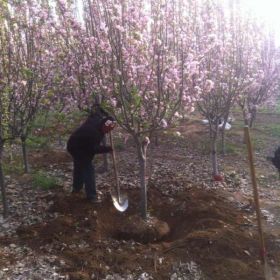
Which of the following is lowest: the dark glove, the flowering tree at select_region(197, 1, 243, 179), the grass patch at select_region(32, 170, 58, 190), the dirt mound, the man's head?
the dirt mound

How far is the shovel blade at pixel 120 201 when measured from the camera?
25.7 feet

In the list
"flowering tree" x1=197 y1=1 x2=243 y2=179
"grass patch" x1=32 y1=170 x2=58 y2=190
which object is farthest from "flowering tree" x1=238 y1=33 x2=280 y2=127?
"grass patch" x1=32 y1=170 x2=58 y2=190

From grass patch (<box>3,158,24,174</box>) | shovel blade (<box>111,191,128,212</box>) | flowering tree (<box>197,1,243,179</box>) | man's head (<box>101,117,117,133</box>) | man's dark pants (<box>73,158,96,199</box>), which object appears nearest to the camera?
man's head (<box>101,117,117,133</box>)

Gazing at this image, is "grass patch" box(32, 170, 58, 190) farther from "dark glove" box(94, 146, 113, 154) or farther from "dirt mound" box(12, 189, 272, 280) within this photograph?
"dark glove" box(94, 146, 113, 154)

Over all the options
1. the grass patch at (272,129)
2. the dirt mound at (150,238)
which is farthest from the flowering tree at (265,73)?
the dirt mound at (150,238)

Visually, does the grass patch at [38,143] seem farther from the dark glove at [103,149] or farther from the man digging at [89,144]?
the dark glove at [103,149]

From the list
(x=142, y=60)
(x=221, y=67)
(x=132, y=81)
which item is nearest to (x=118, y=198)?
(x=132, y=81)

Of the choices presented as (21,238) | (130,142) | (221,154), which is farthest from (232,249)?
(130,142)

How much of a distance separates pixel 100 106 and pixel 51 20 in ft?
6.22

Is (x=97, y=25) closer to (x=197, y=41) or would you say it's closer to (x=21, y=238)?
(x=197, y=41)

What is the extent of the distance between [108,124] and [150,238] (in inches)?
88.1

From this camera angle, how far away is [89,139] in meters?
7.77

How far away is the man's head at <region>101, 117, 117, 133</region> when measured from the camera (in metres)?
7.41

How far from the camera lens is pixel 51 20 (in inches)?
298
